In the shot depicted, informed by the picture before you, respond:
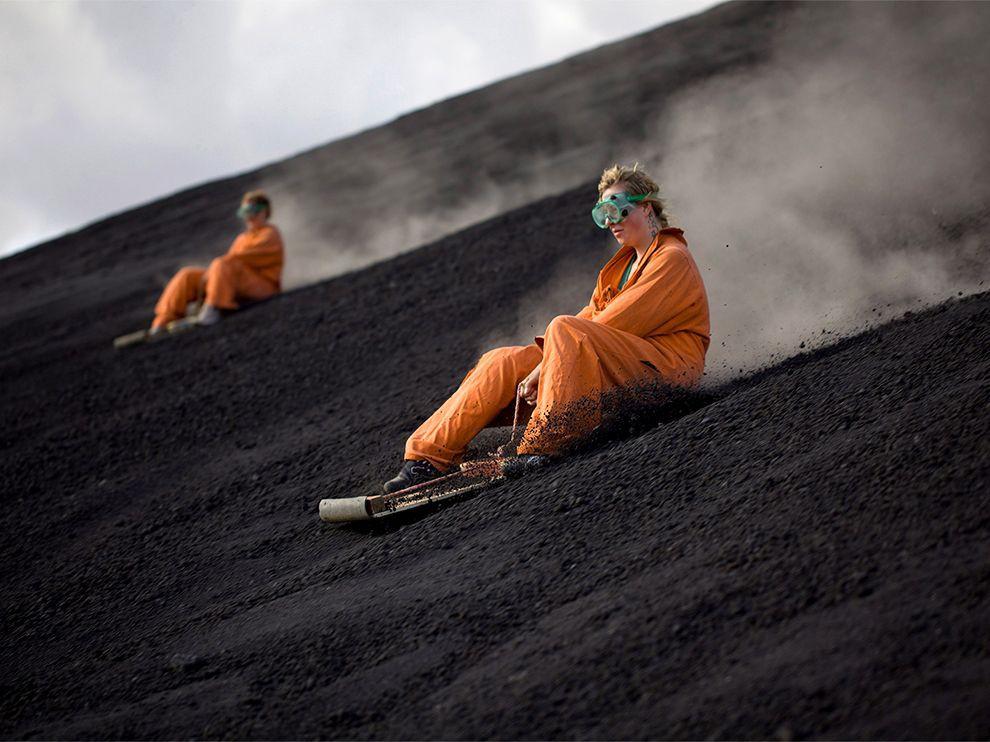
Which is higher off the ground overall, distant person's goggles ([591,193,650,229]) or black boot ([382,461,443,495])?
distant person's goggles ([591,193,650,229])

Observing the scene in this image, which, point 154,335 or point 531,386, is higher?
point 154,335

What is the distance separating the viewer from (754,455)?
4.75m

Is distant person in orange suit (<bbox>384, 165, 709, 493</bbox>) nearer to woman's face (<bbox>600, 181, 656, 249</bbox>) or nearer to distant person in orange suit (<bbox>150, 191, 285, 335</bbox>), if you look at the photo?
woman's face (<bbox>600, 181, 656, 249</bbox>)

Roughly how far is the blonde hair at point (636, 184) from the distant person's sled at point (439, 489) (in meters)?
1.50

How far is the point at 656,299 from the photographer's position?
216 inches

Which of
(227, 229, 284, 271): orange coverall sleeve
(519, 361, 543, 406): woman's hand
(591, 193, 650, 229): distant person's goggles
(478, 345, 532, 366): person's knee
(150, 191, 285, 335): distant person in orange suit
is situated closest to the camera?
(519, 361, 543, 406): woman's hand

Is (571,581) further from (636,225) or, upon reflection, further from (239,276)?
(239,276)

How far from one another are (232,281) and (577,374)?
7.59 meters

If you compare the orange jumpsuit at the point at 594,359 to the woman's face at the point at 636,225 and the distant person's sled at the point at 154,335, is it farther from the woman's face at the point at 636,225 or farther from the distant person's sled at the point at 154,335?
the distant person's sled at the point at 154,335

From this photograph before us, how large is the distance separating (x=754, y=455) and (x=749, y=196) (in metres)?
6.01

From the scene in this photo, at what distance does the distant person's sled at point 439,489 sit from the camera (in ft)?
17.8

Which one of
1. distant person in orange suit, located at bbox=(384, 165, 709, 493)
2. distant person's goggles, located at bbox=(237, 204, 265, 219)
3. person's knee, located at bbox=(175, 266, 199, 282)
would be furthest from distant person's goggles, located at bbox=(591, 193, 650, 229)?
person's knee, located at bbox=(175, 266, 199, 282)

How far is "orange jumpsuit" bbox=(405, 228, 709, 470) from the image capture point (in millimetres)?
5184

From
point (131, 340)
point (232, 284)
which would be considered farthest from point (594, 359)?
point (131, 340)
